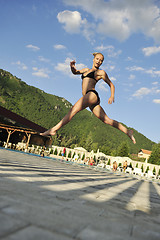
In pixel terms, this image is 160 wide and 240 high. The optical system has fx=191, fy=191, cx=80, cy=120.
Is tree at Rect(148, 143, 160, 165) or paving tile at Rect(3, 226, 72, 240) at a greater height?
tree at Rect(148, 143, 160, 165)

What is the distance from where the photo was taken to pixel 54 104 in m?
112

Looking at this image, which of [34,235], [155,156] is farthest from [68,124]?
[34,235]

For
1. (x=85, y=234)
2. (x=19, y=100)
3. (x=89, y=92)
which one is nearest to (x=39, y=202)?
(x=85, y=234)

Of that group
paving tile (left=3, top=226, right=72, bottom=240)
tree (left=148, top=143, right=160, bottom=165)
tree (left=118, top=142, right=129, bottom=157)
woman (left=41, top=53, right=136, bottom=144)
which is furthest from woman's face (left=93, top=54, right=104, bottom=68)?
tree (left=118, top=142, right=129, bottom=157)

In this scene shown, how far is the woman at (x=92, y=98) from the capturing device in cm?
562

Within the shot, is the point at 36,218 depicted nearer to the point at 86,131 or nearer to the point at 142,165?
the point at 142,165

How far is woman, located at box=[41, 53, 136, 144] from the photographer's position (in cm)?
562

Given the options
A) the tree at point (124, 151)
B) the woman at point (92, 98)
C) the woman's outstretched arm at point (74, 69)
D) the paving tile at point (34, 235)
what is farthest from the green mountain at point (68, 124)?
the paving tile at point (34, 235)

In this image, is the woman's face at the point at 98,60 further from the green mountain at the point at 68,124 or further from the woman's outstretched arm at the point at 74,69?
the green mountain at the point at 68,124

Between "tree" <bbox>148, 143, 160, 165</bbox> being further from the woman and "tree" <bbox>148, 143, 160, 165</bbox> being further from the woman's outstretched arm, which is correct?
the woman's outstretched arm

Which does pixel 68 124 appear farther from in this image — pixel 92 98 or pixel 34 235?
pixel 34 235

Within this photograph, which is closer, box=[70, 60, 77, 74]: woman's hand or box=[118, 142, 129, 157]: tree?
box=[70, 60, 77, 74]: woman's hand

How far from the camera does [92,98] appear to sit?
5625mm

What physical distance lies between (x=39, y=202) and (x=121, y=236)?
0.72 meters
